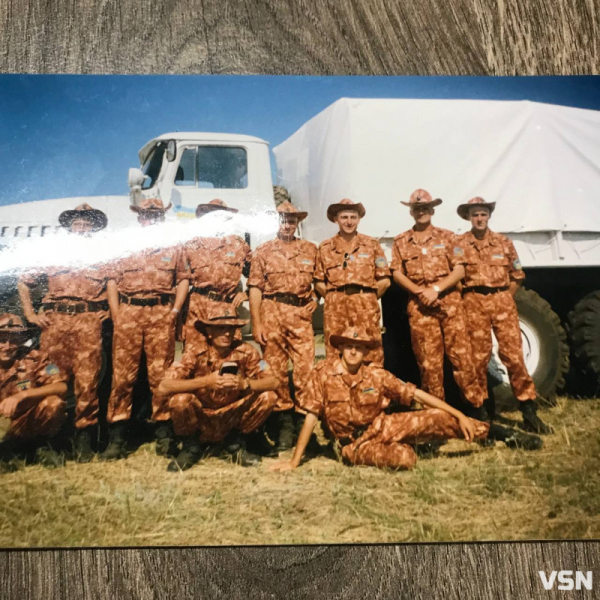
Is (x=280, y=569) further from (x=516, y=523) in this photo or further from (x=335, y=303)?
(x=335, y=303)

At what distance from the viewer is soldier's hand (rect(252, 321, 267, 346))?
243cm

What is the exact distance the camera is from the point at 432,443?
2389mm

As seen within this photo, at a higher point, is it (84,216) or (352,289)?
(84,216)

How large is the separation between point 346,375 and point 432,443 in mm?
513

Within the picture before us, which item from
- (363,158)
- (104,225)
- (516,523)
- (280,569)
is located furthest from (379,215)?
(280,569)

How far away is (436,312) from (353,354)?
48cm

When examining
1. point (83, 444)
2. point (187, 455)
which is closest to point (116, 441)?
point (83, 444)

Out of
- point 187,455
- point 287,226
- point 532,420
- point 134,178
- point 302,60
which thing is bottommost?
point 187,455

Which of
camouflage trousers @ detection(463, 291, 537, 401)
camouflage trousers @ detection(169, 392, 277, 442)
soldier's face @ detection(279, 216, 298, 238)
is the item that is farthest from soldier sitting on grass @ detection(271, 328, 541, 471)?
soldier's face @ detection(279, 216, 298, 238)

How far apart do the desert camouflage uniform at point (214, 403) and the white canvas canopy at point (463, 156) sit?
74 cm

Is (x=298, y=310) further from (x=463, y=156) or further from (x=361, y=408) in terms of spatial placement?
(x=463, y=156)

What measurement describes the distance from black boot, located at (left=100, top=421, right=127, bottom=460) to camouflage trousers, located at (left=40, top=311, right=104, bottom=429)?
0.40ft

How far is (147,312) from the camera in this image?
2.42 meters

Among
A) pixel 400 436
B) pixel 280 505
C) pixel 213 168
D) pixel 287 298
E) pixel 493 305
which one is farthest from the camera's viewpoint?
pixel 213 168
